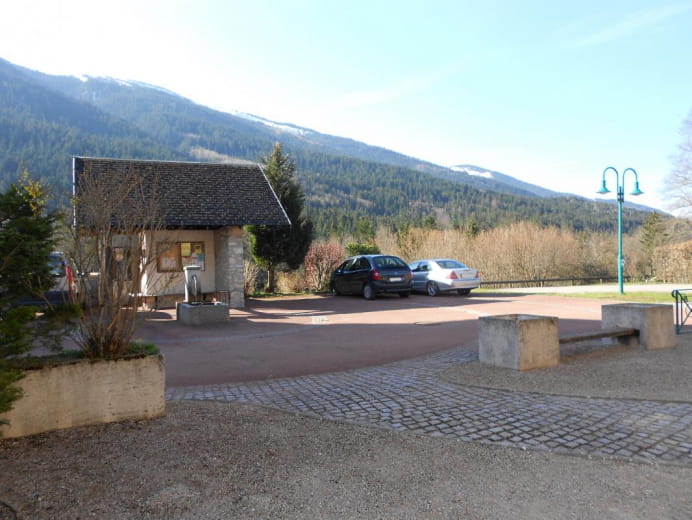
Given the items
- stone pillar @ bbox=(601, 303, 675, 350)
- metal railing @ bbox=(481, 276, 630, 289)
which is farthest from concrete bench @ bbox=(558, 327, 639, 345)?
metal railing @ bbox=(481, 276, 630, 289)

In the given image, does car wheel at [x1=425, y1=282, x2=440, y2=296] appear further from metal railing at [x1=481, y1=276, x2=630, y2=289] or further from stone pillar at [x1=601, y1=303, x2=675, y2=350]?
stone pillar at [x1=601, y1=303, x2=675, y2=350]

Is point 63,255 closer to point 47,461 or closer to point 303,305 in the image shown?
point 47,461

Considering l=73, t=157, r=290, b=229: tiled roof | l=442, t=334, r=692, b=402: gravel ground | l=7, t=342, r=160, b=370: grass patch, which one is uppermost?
l=73, t=157, r=290, b=229: tiled roof

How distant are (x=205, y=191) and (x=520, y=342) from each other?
1388cm

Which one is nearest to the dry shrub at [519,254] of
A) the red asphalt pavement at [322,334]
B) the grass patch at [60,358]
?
the red asphalt pavement at [322,334]

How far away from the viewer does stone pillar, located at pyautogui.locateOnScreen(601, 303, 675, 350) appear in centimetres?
832

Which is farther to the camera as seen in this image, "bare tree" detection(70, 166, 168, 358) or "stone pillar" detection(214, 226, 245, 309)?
"stone pillar" detection(214, 226, 245, 309)

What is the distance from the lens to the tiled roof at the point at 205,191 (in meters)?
16.5

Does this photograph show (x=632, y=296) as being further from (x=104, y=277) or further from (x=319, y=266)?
(x=104, y=277)

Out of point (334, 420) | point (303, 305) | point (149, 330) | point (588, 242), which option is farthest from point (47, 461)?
point (588, 242)

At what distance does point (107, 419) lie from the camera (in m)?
4.69

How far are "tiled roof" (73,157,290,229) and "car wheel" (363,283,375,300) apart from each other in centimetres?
382

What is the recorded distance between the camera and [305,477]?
3648mm

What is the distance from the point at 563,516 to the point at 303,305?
1472 centimetres
